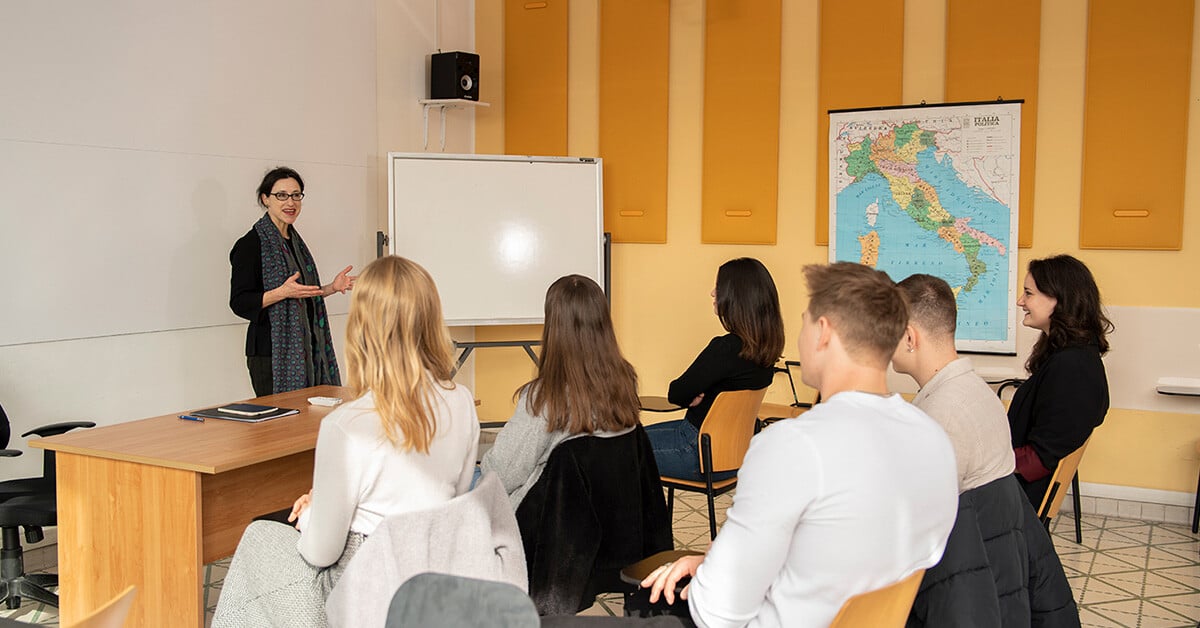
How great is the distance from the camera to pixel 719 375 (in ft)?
12.8

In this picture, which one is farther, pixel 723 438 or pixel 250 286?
pixel 250 286

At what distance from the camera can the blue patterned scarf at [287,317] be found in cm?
440

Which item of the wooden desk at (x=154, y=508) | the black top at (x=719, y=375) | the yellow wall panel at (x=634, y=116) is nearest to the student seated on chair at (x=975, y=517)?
the black top at (x=719, y=375)

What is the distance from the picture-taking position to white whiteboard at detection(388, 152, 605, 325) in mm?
5750

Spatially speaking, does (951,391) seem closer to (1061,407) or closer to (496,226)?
(1061,407)

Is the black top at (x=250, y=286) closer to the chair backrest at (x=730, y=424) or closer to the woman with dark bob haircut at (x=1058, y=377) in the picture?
the chair backrest at (x=730, y=424)

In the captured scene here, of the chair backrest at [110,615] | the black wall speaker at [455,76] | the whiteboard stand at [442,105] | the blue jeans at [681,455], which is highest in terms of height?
the black wall speaker at [455,76]

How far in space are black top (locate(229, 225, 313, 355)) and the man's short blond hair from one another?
3.22 meters

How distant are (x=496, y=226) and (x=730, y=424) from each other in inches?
102

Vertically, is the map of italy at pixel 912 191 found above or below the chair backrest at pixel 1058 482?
above

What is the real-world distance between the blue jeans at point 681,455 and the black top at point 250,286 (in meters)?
1.95

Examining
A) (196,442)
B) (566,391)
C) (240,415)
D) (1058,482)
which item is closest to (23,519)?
(240,415)

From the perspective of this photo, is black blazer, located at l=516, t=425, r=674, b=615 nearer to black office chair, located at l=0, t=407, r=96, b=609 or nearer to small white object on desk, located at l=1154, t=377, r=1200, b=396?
black office chair, located at l=0, t=407, r=96, b=609

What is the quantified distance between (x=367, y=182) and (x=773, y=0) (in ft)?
9.07
